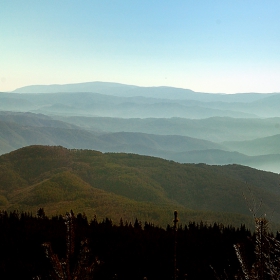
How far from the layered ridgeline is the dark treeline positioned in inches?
3090

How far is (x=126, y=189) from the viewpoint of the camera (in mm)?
158875

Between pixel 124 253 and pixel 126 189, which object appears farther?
pixel 126 189

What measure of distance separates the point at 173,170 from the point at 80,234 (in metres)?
166

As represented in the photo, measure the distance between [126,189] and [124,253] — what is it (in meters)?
139

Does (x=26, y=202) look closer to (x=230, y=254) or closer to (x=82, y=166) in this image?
(x=82, y=166)

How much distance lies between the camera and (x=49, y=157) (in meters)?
193

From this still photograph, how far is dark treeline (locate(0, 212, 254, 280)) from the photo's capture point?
57.4 feet

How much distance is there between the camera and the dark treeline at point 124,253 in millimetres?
17500

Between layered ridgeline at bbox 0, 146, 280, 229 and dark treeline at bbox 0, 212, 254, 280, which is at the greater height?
dark treeline at bbox 0, 212, 254, 280

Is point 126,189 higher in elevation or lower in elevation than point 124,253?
lower

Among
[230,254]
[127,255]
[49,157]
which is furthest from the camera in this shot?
[49,157]

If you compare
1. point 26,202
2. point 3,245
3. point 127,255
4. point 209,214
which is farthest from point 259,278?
point 26,202

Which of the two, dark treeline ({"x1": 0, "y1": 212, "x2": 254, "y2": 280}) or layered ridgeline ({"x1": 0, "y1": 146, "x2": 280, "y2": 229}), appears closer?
dark treeline ({"x1": 0, "y1": 212, "x2": 254, "y2": 280})

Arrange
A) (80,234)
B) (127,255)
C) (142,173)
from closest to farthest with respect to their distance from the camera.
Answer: (127,255) < (80,234) < (142,173)
